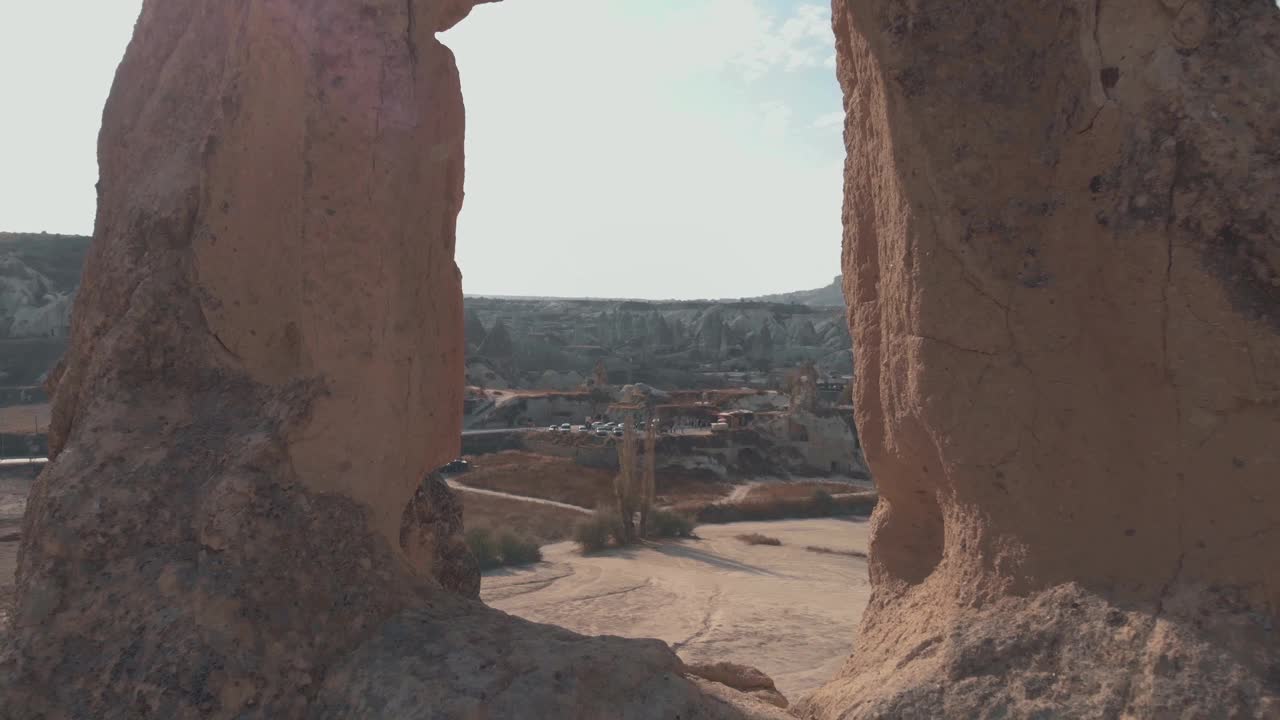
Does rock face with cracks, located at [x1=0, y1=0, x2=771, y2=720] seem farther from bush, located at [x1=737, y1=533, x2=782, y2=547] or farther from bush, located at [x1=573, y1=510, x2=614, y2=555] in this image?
bush, located at [x1=737, y1=533, x2=782, y2=547]

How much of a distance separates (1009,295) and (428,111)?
8.06 feet

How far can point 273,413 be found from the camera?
382cm

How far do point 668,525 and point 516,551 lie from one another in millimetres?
4299

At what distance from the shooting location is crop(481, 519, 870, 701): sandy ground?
8.59 m

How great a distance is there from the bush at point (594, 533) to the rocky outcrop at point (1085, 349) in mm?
12593

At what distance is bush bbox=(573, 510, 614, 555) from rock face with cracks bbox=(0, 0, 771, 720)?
454 inches

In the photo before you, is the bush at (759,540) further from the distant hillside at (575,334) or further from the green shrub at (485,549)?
the distant hillside at (575,334)

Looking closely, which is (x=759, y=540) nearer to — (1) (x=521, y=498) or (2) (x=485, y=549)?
(2) (x=485, y=549)

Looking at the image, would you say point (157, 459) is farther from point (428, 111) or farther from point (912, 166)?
point (912, 166)

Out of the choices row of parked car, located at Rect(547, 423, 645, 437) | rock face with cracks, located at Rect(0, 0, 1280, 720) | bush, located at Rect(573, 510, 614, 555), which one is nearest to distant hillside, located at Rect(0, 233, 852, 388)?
row of parked car, located at Rect(547, 423, 645, 437)

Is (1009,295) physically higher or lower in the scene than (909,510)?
higher

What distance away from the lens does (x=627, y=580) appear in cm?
1250

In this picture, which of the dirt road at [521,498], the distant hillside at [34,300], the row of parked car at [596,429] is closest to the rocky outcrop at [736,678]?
the dirt road at [521,498]

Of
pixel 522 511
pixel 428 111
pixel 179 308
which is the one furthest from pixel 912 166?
pixel 522 511
